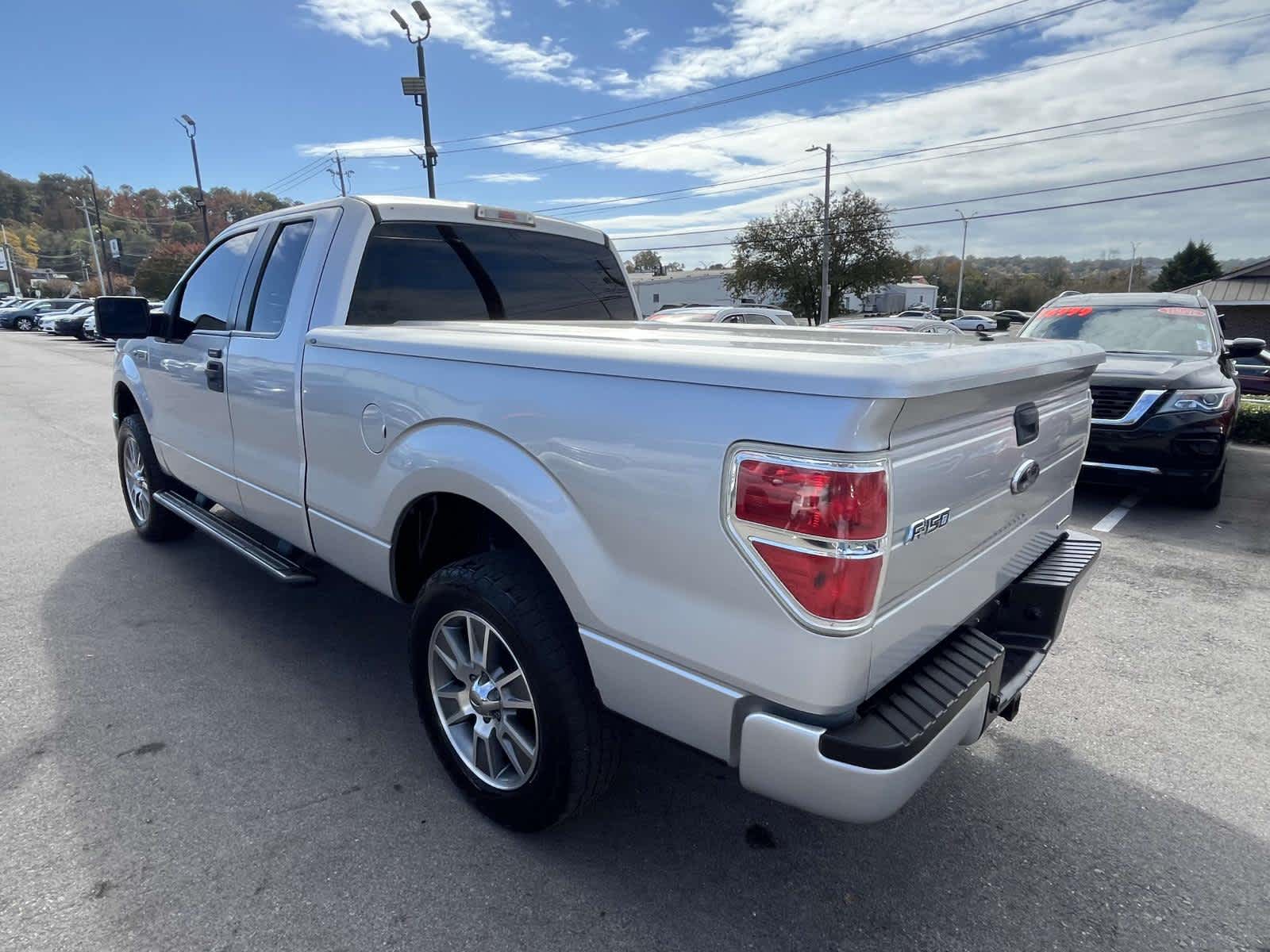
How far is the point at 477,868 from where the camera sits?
7.51ft

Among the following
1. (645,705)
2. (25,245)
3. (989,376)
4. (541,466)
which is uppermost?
(25,245)

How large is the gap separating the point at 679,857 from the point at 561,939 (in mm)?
470

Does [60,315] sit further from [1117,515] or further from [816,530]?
[816,530]

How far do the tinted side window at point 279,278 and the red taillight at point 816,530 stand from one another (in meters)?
2.53

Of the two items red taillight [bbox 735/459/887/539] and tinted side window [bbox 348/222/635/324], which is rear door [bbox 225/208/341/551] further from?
red taillight [bbox 735/459/887/539]

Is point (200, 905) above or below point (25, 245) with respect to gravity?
below

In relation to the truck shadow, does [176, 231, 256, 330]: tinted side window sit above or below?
above

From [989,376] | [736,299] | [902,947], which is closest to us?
[989,376]

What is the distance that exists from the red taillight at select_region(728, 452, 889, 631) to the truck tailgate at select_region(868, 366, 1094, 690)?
75mm

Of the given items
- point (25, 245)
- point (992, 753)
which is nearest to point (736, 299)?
point (992, 753)

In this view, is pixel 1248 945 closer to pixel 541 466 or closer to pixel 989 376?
pixel 989 376

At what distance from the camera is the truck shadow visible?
6.83 ft

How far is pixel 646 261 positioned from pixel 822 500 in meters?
99.0

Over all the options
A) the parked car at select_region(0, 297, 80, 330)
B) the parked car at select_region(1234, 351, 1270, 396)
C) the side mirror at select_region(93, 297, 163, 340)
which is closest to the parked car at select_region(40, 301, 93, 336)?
the parked car at select_region(0, 297, 80, 330)
